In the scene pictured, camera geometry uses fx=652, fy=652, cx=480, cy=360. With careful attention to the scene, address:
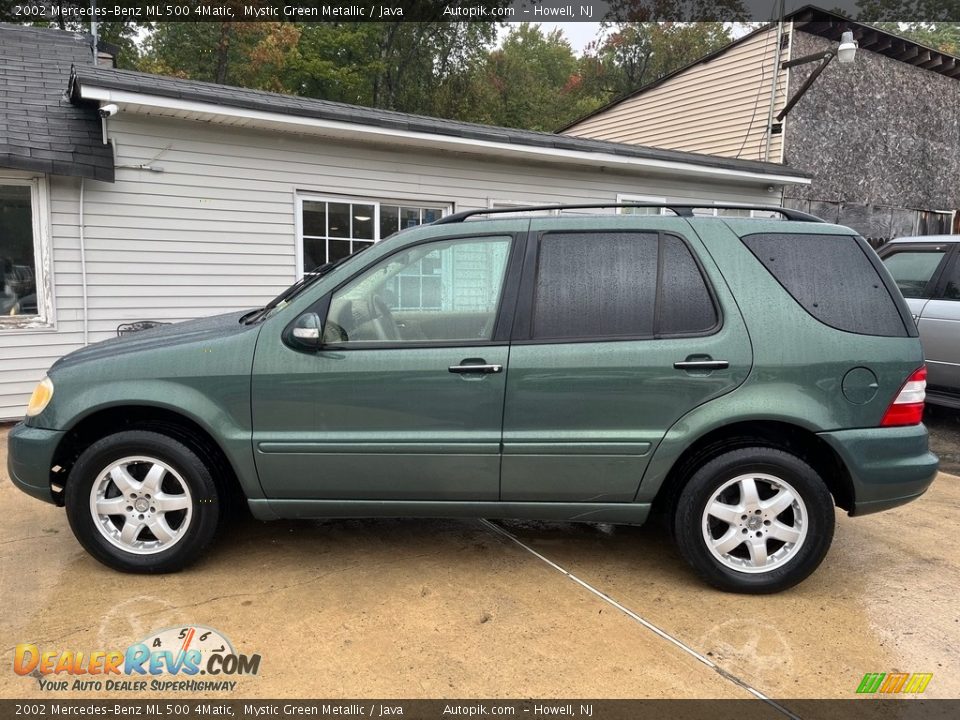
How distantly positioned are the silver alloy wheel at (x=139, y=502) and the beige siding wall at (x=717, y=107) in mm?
12053

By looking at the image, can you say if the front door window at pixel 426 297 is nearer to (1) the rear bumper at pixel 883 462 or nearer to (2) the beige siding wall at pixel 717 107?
(1) the rear bumper at pixel 883 462

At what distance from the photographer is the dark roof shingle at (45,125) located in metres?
5.85

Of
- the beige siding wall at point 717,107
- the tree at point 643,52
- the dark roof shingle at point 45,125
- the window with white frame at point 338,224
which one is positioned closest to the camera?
the dark roof shingle at point 45,125

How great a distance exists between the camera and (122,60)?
24.2 meters

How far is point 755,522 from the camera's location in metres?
3.09

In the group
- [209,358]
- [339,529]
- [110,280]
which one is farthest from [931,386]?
[110,280]

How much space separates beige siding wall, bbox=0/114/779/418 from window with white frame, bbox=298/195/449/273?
0.40ft

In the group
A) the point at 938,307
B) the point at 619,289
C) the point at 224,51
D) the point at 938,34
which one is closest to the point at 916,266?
the point at 938,307

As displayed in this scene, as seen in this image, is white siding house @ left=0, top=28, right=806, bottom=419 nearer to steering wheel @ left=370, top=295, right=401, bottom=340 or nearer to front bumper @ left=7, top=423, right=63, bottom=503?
front bumper @ left=7, top=423, right=63, bottom=503

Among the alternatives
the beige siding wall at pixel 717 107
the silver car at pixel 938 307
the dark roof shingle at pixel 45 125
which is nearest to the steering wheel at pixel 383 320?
the dark roof shingle at pixel 45 125

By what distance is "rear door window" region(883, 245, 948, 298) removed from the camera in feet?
20.9

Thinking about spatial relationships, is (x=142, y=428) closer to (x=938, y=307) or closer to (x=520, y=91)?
(x=938, y=307)

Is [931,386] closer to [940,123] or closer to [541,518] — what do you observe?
[541,518]

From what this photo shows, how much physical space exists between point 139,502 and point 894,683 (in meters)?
3.38
